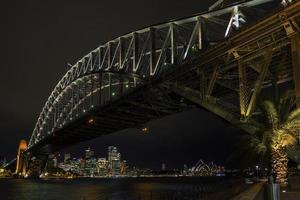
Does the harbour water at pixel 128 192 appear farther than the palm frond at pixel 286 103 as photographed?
Yes

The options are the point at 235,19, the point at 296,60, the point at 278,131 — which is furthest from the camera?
the point at 235,19

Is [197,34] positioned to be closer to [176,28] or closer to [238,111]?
[176,28]

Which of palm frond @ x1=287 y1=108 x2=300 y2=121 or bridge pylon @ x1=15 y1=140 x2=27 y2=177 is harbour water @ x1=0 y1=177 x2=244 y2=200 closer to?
palm frond @ x1=287 y1=108 x2=300 y2=121

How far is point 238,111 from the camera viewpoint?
95.1 feet

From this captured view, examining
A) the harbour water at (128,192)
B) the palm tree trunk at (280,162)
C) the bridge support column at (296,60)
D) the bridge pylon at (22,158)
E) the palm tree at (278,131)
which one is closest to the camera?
the bridge support column at (296,60)

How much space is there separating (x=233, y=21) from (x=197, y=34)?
759 centimetres

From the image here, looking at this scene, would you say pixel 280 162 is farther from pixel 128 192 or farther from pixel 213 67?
pixel 128 192

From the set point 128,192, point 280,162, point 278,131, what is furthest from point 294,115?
point 128,192

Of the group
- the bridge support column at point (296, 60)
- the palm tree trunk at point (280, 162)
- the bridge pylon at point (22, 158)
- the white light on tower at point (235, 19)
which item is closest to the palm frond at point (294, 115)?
the bridge support column at point (296, 60)

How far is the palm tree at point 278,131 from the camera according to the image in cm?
2242

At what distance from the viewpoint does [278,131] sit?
22719mm

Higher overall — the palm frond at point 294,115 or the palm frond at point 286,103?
the palm frond at point 286,103

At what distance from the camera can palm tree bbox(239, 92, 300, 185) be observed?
22.4 metres

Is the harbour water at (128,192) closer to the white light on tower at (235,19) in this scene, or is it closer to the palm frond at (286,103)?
the palm frond at (286,103)
